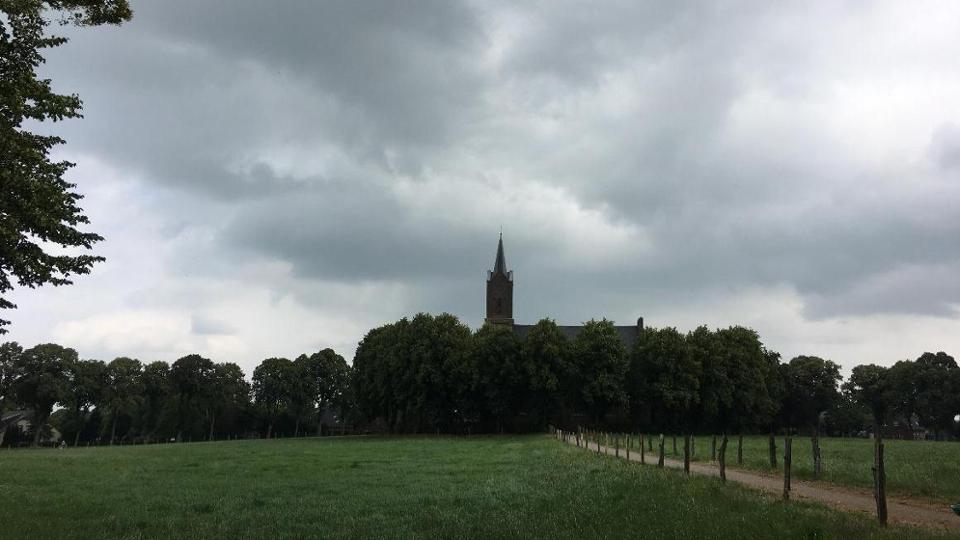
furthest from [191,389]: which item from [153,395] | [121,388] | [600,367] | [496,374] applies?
[600,367]

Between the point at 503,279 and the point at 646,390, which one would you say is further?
the point at 503,279

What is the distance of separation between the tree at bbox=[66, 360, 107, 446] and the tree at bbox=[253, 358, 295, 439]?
2784 cm

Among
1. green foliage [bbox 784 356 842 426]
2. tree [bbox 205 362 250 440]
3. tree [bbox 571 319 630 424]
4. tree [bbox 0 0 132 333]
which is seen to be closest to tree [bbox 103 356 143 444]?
tree [bbox 205 362 250 440]

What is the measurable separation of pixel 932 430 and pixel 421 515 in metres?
129

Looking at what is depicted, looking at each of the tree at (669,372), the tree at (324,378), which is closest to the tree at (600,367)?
the tree at (669,372)

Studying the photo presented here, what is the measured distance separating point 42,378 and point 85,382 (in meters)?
7.45

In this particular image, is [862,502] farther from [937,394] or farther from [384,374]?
[937,394]

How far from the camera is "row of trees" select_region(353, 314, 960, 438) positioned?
83.6 m

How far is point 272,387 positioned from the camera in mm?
121812

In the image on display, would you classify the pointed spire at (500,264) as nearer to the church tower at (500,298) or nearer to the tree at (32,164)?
the church tower at (500,298)

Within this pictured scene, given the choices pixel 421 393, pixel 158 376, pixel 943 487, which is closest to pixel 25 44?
pixel 943 487

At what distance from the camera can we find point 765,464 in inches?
1108

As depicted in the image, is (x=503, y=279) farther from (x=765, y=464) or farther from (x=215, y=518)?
(x=215, y=518)

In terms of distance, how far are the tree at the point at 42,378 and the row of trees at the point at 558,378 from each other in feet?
138
